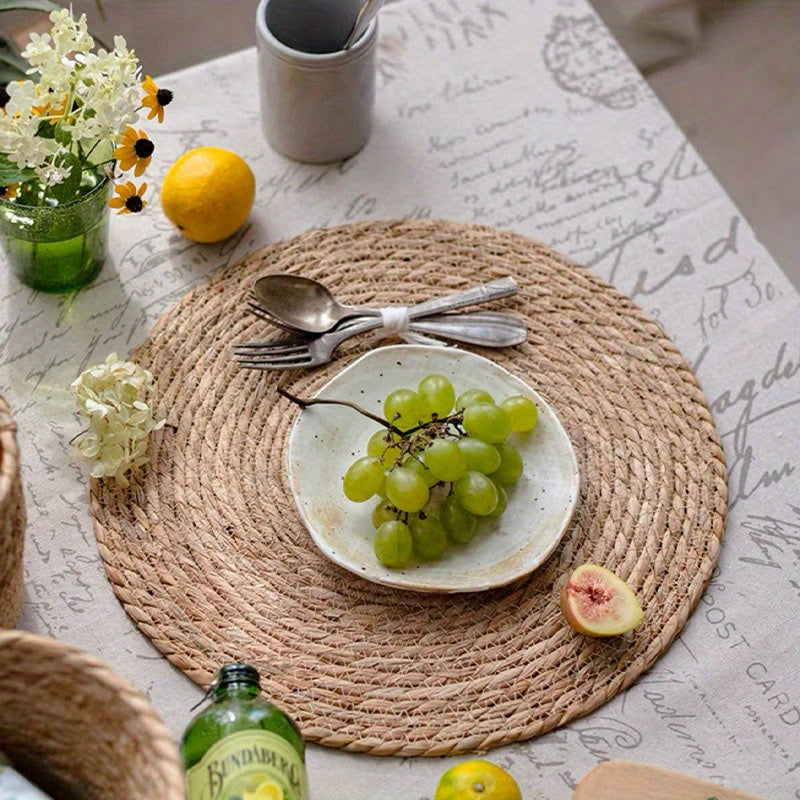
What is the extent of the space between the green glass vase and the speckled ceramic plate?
27 cm

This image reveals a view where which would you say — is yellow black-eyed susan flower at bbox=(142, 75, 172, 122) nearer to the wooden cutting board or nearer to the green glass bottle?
the green glass bottle

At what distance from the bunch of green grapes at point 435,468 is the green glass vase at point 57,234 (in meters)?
0.33

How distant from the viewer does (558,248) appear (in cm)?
125

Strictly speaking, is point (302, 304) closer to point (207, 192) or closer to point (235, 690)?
point (207, 192)

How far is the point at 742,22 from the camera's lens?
184 cm

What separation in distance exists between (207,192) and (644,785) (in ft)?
2.21

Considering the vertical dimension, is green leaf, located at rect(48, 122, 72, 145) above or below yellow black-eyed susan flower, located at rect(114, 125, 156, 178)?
above

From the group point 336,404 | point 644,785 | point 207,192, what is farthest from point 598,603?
point 207,192

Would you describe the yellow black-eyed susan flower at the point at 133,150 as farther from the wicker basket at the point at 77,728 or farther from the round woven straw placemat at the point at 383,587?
the wicker basket at the point at 77,728

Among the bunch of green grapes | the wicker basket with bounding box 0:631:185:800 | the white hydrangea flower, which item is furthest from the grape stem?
the wicker basket with bounding box 0:631:185:800

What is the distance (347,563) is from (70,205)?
1.34 feet

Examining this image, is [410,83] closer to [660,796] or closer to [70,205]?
[70,205]

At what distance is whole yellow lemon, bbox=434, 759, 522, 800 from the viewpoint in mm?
888

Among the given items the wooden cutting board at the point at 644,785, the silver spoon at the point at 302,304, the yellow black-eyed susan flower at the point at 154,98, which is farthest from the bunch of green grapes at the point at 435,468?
the yellow black-eyed susan flower at the point at 154,98
